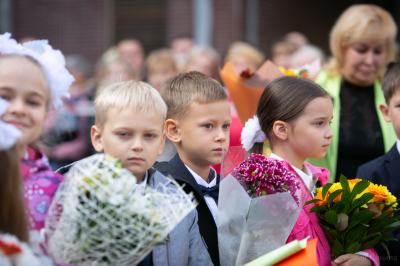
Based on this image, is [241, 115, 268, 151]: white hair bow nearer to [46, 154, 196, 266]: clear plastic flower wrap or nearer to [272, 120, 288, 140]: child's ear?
[272, 120, 288, 140]: child's ear

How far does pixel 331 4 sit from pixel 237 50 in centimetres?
751

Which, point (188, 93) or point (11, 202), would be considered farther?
point (188, 93)

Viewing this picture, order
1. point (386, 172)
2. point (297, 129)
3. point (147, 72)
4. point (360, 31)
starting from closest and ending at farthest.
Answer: point (297, 129) → point (386, 172) → point (360, 31) → point (147, 72)

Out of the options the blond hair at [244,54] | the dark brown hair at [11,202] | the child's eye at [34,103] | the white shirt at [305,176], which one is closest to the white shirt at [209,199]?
the white shirt at [305,176]

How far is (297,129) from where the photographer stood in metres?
2.66

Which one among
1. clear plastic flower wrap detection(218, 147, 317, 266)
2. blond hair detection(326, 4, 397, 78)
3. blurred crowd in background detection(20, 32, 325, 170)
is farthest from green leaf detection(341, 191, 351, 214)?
blurred crowd in background detection(20, 32, 325, 170)

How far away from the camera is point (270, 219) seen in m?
2.15

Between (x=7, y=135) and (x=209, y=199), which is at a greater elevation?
(x=7, y=135)

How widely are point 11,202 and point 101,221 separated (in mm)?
332

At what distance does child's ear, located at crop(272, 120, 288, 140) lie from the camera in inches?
106

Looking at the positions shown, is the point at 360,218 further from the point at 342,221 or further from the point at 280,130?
the point at 280,130

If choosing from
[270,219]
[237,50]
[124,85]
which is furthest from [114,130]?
[237,50]

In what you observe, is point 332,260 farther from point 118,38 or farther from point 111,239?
point 118,38

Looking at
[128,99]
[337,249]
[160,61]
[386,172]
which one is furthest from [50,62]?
[160,61]
